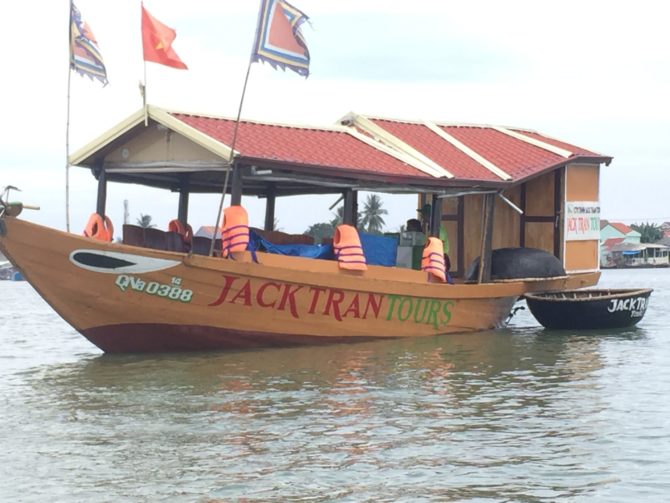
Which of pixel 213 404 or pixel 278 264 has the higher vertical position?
pixel 278 264

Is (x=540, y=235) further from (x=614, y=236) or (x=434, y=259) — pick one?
(x=614, y=236)

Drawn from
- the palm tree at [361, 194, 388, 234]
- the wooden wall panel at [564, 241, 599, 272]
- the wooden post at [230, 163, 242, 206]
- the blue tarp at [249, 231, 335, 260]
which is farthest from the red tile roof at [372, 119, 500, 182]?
the palm tree at [361, 194, 388, 234]

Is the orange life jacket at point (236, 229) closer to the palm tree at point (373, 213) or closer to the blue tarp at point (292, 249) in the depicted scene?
the blue tarp at point (292, 249)

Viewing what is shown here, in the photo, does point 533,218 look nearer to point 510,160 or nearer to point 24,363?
point 510,160

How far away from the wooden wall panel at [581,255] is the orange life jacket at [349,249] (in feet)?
18.7

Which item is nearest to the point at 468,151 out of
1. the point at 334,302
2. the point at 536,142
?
the point at 536,142

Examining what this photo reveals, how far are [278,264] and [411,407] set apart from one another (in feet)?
13.4

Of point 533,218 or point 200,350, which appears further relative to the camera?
point 533,218

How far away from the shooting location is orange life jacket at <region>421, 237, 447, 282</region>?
50.9 ft

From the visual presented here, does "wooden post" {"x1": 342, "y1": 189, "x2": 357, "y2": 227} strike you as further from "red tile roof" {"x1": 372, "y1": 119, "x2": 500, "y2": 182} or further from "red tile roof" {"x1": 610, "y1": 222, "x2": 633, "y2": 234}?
"red tile roof" {"x1": 610, "y1": 222, "x2": 633, "y2": 234}

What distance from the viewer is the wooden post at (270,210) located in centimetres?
1742

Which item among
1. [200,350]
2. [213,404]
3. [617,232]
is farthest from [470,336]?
[617,232]

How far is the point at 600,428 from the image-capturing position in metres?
8.83

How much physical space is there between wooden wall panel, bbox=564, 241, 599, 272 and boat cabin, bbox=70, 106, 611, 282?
2 cm
